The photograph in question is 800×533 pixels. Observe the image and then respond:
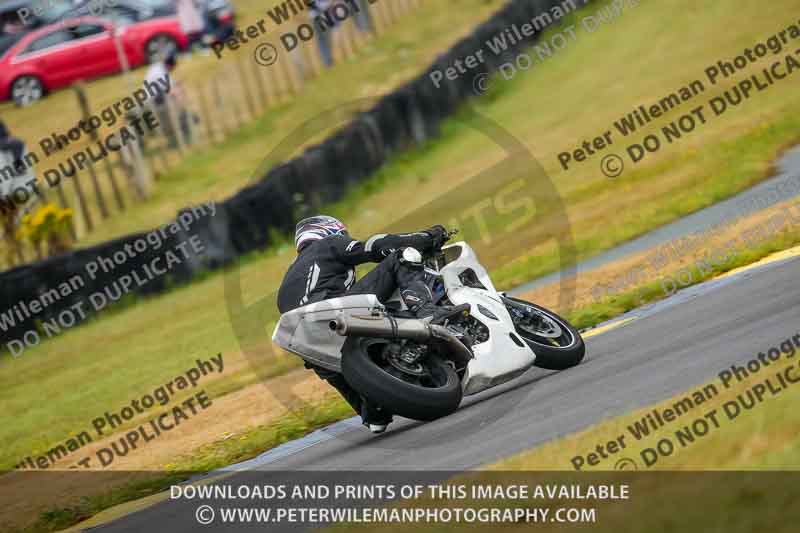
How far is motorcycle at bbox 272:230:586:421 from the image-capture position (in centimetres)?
752

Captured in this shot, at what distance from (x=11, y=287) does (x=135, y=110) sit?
8.02 metres

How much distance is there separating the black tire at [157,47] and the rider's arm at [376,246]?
2101 cm

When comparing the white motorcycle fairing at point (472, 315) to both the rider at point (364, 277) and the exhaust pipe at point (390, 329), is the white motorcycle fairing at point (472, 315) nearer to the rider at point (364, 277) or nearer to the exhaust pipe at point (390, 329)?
the exhaust pipe at point (390, 329)

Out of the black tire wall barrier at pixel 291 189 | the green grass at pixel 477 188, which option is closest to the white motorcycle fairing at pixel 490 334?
the green grass at pixel 477 188

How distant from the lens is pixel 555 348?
873cm

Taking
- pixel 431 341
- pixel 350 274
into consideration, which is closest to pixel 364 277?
pixel 350 274

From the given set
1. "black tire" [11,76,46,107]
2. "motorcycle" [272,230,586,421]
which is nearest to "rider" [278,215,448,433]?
"motorcycle" [272,230,586,421]

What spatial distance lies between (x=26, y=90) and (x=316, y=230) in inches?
830

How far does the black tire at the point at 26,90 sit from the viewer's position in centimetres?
2747

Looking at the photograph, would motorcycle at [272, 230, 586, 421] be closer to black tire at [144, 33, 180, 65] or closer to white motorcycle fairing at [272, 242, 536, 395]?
white motorcycle fairing at [272, 242, 536, 395]

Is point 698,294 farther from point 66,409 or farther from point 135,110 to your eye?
point 135,110

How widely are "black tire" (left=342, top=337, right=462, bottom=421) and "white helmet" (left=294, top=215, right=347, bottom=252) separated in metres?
1.17

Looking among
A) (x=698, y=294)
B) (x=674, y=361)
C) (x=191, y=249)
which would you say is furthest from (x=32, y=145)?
(x=674, y=361)

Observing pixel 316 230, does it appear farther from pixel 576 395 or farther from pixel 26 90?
pixel 26 90
